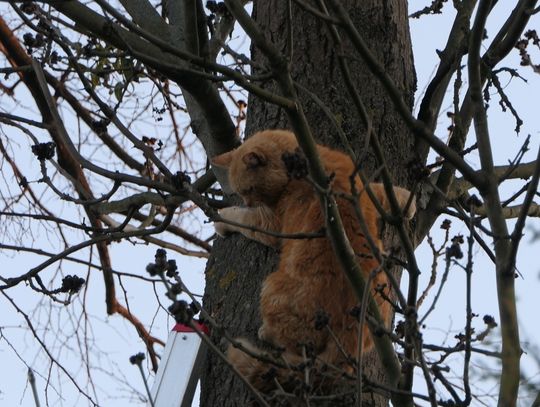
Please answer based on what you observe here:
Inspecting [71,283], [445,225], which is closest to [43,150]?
[71,283]

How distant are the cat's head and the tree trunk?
9 cm

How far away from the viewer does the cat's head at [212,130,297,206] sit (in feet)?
14.3

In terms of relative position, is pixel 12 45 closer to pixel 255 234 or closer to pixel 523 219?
pixel 255 234

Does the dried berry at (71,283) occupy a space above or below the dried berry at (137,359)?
above

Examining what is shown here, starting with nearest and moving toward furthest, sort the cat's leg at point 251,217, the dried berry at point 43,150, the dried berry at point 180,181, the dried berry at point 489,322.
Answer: the dried berry at point 489,322 → the dried berry at point 180,181 → the dried berry at point 43,150 → the cat's leg at point 251,217

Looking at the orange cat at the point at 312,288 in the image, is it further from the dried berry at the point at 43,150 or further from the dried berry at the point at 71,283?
the dried berry at the point at 43,150

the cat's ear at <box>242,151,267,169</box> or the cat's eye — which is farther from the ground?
the cat's ear at <box>242,151,267,169</box>

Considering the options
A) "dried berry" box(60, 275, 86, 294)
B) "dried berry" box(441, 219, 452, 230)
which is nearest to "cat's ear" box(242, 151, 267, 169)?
"dried berry" box(441, 219, 452, 230)

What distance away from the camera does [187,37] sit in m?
3.72

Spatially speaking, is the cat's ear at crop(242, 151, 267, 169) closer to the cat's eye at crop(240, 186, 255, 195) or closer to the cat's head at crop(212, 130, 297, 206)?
the cat's head at crop(212, 130, 297, 206)

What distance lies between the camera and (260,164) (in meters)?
4.38

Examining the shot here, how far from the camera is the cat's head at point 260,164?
436 centimetres

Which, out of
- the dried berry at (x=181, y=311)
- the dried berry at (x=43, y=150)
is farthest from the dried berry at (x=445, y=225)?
the dried berry at (x=181, y=311)

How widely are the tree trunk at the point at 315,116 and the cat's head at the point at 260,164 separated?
9cm
